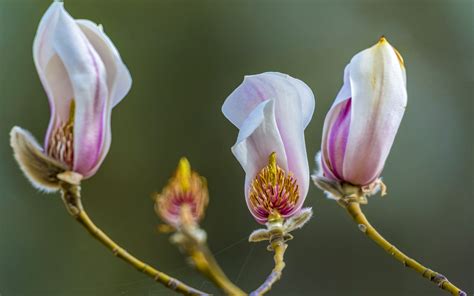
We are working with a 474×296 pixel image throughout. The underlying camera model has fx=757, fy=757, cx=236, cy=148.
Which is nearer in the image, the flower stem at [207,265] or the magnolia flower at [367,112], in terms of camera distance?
the flower stem at [207,265]

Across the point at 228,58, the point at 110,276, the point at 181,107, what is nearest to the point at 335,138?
the point at 110,276

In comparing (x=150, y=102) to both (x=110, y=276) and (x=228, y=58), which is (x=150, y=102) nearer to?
(x=228, y=58)

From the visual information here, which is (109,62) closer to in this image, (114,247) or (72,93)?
(72,93)

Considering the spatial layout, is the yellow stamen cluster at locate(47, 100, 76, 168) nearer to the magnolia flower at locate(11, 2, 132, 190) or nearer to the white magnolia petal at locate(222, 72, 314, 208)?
the magnolia flower at locate(11, 2, 132, 190)

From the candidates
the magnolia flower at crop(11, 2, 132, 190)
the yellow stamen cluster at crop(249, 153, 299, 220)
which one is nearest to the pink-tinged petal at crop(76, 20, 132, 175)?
the magnolia flower at crop(11, 2, 132, 190)

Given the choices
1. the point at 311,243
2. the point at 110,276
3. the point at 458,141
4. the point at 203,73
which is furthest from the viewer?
the point at 203,73

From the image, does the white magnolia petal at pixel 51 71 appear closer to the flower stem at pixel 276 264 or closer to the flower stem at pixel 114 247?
the flower stem at pixel 114 247

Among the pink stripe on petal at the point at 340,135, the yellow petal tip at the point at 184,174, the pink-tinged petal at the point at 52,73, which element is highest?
the pink-tinged petal at the point at 52,73

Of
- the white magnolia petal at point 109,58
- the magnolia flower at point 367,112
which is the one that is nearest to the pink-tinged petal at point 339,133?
the magnolia flower at point 367,112
